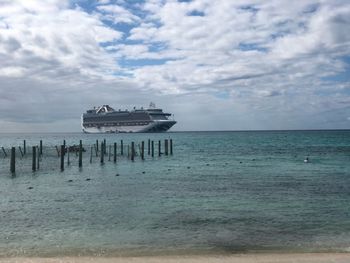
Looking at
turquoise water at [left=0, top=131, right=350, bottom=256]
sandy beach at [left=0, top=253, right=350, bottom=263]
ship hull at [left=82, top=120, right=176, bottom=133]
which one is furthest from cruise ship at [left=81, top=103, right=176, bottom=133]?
sandy beach at [left=0, top=253, right=350, bottom=263]

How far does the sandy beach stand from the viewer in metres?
10.2

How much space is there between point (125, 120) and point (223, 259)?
456 ft

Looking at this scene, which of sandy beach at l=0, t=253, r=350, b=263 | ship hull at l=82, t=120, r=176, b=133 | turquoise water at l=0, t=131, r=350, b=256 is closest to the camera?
sandy beach at l=0, t=253, r=350, b=263

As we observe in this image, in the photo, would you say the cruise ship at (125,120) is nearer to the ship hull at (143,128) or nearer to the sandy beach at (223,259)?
the ship hull at (143,128)

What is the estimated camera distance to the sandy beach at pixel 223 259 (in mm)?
10172

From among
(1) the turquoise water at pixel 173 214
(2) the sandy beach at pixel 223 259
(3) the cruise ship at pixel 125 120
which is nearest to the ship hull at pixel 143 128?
(3) the cruise ship at pixel 125 120

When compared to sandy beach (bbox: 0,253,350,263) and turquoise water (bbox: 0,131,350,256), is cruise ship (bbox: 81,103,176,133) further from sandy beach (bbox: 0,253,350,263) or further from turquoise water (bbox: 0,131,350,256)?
sandy beach (bbox: 0,253,350,263)

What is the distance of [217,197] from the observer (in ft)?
67.5

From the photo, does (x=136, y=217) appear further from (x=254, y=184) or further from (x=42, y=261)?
(x=254, y=184)

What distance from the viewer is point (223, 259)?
10.5 metres

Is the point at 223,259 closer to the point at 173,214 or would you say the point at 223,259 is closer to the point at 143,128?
the point at 173,214

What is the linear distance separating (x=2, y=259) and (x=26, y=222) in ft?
16.0

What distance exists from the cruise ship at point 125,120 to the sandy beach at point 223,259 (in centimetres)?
13215

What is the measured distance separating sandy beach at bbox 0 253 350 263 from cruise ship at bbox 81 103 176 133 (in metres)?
132
